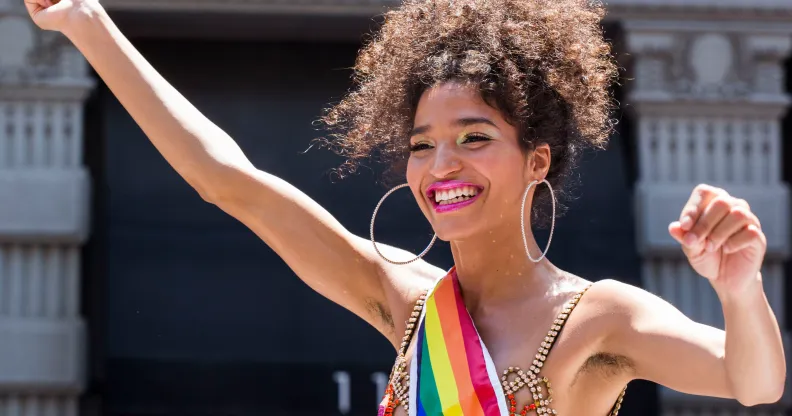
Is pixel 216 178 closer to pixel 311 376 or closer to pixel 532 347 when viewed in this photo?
pixel 532 347

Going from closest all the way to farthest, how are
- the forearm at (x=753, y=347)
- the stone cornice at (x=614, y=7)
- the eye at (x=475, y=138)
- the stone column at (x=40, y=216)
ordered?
the forearm at (x=753, y=347)
the eye at (x=475, y=138)
the stone column at (x=40, y=216)
the stone cornice at (x=614, y=7)

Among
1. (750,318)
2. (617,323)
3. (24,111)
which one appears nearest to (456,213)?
(617,323)

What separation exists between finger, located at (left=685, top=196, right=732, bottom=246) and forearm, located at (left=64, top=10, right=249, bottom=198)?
1117 millimetres

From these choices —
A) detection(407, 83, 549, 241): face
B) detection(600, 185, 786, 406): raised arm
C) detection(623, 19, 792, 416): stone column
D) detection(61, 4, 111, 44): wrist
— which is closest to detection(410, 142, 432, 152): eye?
detection(407, 83, 549, 241): face

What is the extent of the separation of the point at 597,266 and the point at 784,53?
1.43m

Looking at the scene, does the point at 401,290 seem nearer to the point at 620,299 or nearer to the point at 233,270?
the point at 620,299

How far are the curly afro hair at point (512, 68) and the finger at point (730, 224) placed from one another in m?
0.74

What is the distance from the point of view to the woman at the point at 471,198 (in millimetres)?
2449

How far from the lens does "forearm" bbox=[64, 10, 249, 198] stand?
8.66ft

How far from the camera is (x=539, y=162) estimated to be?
8.63 ft

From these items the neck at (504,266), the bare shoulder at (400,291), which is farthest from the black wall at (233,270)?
the neck at (504,266)

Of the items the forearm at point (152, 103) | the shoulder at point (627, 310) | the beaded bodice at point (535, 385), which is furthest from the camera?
the forearm at point (152, 103)

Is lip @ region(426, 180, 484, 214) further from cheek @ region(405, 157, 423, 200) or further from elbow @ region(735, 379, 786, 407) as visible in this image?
elbow @ region(735, 379, 786, 407)

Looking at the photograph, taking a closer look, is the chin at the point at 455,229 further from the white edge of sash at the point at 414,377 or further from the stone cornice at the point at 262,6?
the stone cornice at the point at 262,6
